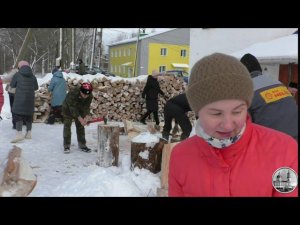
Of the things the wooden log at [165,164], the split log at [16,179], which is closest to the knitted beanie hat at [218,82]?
the split log at [16,179]

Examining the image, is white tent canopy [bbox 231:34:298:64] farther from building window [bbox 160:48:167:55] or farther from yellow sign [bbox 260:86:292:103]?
building window [bbox 160:48:167:55]

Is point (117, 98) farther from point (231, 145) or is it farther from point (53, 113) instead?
point (231, 145)

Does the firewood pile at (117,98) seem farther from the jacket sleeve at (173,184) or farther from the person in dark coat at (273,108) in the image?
the jacket sleeve at (173,184)

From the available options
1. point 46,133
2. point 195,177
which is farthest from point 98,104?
point 195,177

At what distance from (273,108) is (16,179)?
2.63 metres

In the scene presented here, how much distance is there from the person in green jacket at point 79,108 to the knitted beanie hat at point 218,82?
5.14m

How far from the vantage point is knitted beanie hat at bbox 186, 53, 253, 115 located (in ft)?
4.06

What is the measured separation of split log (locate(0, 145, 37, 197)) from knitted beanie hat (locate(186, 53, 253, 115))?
8.76 ft

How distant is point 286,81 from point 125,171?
4.33 meters

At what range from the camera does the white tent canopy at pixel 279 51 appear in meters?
6.18

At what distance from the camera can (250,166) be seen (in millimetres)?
1248

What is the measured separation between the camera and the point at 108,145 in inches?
224

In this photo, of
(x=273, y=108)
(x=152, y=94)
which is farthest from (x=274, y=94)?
(x=152, y=94)

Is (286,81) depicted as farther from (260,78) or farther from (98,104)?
(260,78)
